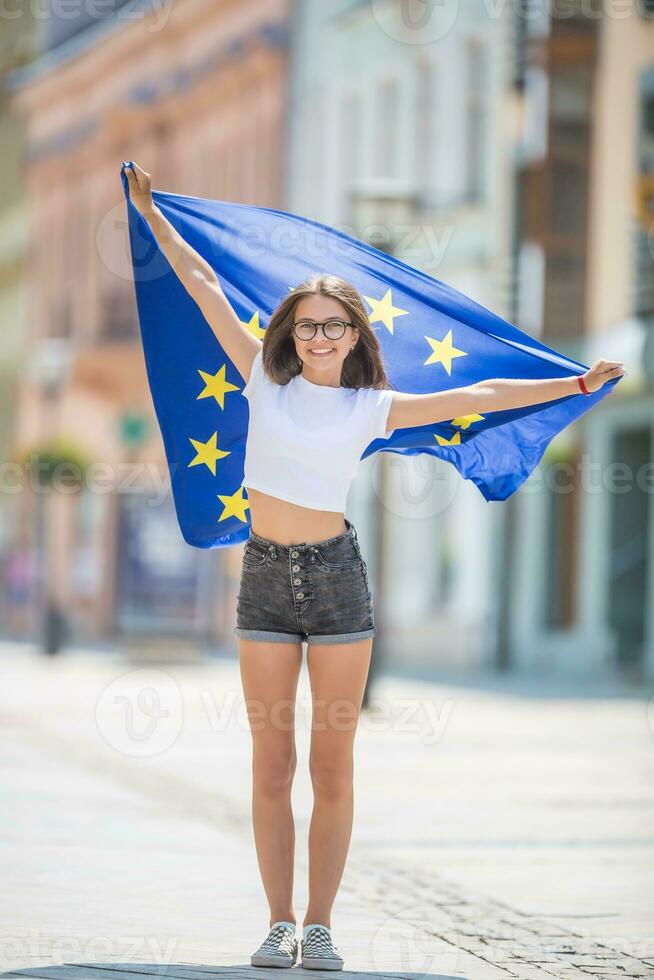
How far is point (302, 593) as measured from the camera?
5.77m

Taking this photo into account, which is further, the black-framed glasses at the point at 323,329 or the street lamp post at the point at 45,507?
the street lamp post at the point at 45,507

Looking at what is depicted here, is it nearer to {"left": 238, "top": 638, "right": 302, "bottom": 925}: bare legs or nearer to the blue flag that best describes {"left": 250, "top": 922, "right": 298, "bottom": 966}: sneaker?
{"left": 238, "top": 638, "right": 302, "bottom": 925}: bare legs

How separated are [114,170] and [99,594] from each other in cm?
776

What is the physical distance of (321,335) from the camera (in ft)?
19.4

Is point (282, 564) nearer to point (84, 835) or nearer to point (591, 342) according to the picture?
point (84, 835)

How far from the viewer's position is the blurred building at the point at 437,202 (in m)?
26.5

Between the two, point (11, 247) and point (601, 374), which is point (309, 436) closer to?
point (601, 374)

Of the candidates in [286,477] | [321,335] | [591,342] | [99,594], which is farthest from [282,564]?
[99,594]

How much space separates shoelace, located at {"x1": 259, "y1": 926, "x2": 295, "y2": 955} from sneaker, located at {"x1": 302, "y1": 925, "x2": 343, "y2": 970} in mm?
43

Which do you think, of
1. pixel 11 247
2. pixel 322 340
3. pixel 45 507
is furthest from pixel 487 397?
pixel 11 247

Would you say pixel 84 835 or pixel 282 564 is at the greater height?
pixel 282 564

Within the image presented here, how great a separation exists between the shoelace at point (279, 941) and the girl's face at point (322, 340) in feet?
5.22

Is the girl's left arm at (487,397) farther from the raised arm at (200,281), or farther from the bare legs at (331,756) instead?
the bare legs at (331,756)

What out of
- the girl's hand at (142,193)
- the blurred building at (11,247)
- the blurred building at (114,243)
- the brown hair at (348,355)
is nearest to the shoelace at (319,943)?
the brown hair at (348,355)
